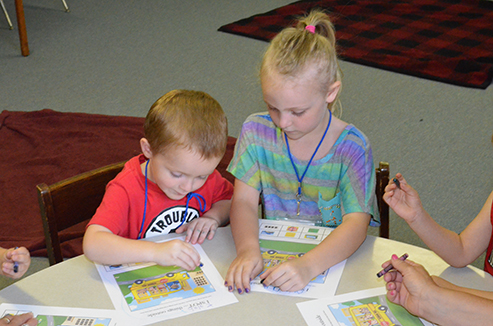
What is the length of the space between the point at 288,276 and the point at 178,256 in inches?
8.8

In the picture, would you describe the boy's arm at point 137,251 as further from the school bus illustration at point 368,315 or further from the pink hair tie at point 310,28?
the pink hair tie at point 310,28

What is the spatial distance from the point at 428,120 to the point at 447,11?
1.79 metres

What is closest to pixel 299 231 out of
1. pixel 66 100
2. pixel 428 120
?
pixel 428 120

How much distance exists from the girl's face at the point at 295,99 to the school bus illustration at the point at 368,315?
0.44 m

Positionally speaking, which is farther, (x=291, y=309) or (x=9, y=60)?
(x=9, y=60)

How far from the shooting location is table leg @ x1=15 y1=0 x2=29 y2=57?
11.6 ft

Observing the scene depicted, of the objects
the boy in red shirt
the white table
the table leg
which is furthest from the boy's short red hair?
the table leg

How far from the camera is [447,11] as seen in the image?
14.8 feet

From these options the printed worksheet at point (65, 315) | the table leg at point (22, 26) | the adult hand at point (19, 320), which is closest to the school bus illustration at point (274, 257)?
the printed worksheet at point (65, 315)

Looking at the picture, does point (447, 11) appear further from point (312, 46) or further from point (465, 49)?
point (312, 46)

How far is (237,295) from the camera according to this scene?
1.08 meters

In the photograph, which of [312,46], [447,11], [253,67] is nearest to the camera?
[312,46]

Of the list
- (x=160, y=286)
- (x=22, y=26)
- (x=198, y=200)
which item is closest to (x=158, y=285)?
(x=160, y=286)

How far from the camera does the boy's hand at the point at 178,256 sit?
1.13 m
